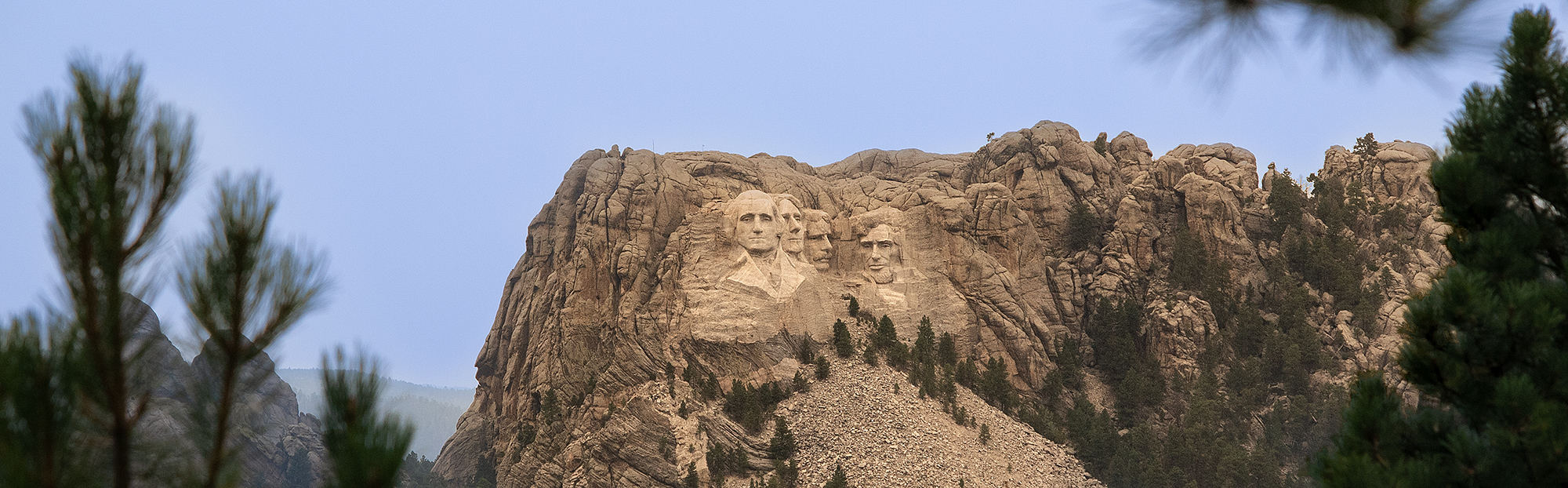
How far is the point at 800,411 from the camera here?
5103cm

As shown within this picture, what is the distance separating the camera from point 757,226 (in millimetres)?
55562

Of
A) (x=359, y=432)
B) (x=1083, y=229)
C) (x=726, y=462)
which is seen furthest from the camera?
(x=1083, y=229)

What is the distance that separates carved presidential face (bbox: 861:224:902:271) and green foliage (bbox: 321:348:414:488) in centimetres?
5154

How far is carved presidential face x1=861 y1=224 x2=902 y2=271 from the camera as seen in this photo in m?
59.3

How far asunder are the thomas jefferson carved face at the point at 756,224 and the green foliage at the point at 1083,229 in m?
19.0

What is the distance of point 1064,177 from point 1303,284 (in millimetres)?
14301

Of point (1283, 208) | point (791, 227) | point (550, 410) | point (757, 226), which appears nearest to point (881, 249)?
point (791, 227)

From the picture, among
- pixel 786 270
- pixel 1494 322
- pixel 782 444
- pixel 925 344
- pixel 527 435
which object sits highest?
pixel 786 270

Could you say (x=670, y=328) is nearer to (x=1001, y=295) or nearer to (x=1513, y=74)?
(x=1001, y=295)

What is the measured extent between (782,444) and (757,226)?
11819 millimetres

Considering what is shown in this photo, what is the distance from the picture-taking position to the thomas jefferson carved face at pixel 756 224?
55562 millimetres

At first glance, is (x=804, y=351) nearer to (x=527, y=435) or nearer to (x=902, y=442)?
(x=902, y=442)

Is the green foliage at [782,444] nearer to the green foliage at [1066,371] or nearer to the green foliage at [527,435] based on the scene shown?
the green foliage at [527,435]

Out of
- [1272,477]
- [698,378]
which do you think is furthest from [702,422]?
[1272,477]
